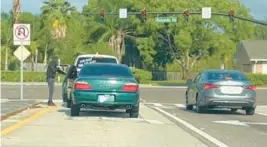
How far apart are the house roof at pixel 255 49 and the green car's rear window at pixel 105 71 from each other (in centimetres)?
5428

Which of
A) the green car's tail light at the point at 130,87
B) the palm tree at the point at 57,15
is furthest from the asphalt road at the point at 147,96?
the palm tree at the point at 57,15

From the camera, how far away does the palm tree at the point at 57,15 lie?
76062 mm

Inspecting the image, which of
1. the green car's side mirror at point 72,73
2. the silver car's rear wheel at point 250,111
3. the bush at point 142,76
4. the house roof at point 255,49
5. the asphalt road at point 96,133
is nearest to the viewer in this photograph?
the asphalt road at point 96,133

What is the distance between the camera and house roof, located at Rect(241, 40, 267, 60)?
71.3 m

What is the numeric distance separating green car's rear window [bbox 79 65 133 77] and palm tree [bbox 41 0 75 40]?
5613 centimetres

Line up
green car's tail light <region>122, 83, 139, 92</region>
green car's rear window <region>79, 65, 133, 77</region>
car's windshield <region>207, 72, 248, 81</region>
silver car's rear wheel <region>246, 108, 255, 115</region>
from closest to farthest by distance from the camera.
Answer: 1. green car's tail light <region>122, 83, 139, 92</region>
2. green car's rear window <region>79, 65, 133, 77</region>
3. silver car's rear wheel <region>246, 108, 255, 115</region>
4. car's windshield <region>207, 72, 248, 81</region>

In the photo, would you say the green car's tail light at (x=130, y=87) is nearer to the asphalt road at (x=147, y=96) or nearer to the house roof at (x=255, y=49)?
the asphalt road at (x=147, y=96)

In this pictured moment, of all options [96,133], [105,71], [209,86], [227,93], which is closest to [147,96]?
[209,86]

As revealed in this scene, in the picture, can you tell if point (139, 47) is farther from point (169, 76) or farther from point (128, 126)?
point (128, 126)

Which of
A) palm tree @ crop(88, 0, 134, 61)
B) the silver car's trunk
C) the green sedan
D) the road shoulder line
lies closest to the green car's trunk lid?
the green sedan

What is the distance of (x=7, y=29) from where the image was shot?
73688 mm

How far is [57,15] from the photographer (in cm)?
7762

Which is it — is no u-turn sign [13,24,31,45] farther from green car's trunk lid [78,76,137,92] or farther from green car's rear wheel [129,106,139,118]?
green car's rear wheel [129,106,139,118]

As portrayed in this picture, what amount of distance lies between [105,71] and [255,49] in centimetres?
5663
